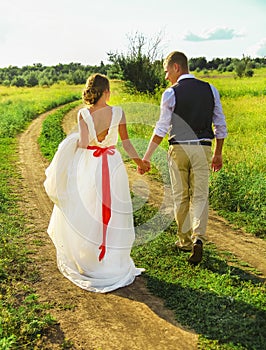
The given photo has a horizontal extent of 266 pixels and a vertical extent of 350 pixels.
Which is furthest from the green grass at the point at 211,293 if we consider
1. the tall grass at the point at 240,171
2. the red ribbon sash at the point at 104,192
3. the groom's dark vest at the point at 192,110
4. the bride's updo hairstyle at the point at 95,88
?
the bride's updo hairstyle at the point at 95,88

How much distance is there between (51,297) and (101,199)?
3.77ft

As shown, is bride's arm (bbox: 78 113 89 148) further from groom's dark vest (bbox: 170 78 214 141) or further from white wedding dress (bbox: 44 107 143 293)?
groom's dark vest (bbox: 170 78 214 141)

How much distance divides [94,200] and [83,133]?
2.43 feet

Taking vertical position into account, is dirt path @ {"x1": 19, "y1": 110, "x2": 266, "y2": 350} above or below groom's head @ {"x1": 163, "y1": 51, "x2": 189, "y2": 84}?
below

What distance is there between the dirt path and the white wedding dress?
0.73 ft

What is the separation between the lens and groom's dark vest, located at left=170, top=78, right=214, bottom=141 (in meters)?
5.40

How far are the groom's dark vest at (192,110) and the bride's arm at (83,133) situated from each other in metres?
1.02

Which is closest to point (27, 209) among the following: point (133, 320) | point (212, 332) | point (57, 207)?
point (57, 207)

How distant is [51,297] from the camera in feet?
15.9

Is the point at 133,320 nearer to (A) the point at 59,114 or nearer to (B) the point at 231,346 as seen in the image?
(B) the point at 231,346

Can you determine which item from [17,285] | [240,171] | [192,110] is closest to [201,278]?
[192,110]

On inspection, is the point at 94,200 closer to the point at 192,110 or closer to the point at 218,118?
the point at 192,110

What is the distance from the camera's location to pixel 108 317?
444 cm

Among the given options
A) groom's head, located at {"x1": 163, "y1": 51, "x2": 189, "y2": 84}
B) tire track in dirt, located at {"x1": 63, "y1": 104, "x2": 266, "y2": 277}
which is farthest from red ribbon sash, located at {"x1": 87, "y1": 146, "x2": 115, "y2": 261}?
groom's head, located at {"x1": 163, "y1": 51, "x2": 189, "y2": 84}
